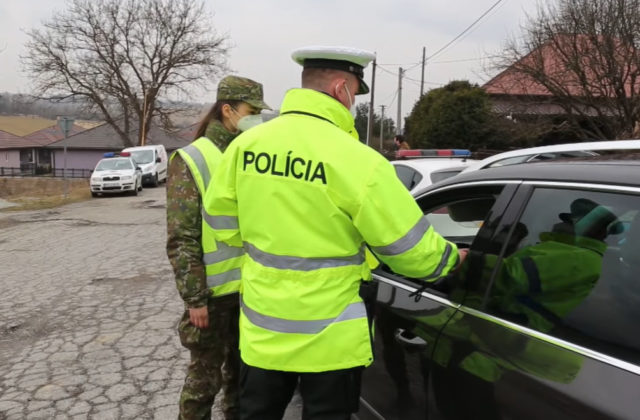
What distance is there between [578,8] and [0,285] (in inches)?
546

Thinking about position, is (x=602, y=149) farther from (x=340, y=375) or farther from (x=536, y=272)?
(x=340, y=375)

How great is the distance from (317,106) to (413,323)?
3.24ft

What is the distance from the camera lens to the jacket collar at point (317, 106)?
1.84 metres

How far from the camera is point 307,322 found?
178 cm

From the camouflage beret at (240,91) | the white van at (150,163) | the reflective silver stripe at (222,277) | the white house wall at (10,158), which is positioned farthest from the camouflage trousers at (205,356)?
the white house wall at (10,158)

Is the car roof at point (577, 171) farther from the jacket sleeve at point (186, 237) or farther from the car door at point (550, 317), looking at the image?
the jacket sleeve at point (186, 237)

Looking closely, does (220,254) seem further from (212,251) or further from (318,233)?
(318,233)

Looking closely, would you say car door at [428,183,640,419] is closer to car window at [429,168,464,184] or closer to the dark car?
the dark car

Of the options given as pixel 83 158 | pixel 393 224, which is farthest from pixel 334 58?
pixel 83 158

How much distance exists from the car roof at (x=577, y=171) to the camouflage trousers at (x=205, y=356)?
1.36m

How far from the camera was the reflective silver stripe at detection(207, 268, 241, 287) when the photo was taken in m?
2.50

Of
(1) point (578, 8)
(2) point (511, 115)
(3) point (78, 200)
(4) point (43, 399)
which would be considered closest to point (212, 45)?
(3) point (78, 200)

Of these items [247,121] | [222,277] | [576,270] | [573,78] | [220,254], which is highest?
[573,78]

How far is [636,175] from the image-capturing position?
1523 millimetres
